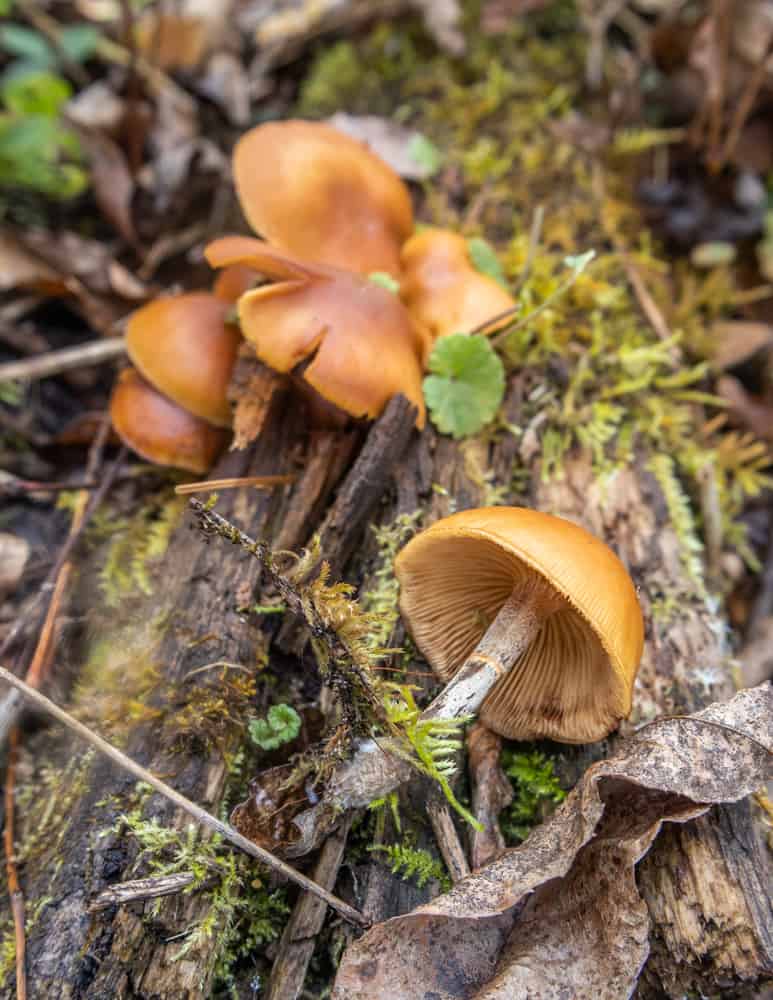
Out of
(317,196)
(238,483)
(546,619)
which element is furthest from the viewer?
(317,196)

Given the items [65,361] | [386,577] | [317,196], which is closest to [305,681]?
[386,577]

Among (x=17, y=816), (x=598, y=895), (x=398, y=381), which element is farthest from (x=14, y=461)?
(x=598, y=895)

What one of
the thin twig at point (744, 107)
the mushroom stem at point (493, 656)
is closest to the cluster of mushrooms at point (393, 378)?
the mushroom stem at point (493, 656)

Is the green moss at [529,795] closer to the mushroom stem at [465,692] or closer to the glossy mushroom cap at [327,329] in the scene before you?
the mushroom stem at [465,692]

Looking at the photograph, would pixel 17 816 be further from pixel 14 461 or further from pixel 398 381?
pixel 398 381

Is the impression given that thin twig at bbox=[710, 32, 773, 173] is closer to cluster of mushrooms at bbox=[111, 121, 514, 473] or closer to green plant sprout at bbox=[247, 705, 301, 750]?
cluster of mushrooms at bbox=[111, 121, 514, 473]

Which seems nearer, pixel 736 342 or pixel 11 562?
pixel 11 562

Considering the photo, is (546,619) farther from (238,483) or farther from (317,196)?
(317,196)
